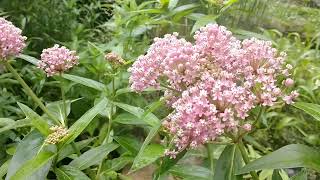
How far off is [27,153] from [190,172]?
52 cm

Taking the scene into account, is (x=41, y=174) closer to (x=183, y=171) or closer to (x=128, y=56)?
(x=183, y=171)

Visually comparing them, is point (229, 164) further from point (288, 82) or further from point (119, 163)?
point (119, 163)

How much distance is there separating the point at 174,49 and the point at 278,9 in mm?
3574

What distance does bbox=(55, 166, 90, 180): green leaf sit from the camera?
1.55 m

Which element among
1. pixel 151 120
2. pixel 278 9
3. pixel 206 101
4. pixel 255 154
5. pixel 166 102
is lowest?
pixel 255 154

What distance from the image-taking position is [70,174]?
1.57 meters

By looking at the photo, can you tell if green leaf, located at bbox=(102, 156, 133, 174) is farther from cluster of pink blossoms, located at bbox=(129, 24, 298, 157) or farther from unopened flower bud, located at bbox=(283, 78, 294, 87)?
unopened flower bud, located at bbox=(283, 78, 294, 87)

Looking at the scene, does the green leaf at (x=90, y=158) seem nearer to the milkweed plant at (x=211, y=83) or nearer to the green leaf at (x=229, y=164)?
the milkweed plant at (x=211, y=83)

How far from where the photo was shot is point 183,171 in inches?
62.1

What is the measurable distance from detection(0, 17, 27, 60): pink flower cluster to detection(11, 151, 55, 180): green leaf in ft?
1.21

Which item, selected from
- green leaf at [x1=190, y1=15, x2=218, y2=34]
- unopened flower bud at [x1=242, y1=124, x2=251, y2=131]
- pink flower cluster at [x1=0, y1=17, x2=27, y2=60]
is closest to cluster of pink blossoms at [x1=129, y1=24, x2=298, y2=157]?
unopened flower bud at [x1=242, y1=124, x2=251, y2=131]

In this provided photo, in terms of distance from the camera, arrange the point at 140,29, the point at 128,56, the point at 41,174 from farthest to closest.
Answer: the point at 140,29, the point at 128,56, the point at 41,174

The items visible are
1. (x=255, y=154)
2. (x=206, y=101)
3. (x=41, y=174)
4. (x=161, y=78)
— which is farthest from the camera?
(x=255, y=154)

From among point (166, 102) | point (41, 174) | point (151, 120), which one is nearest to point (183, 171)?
point (151, 120)
